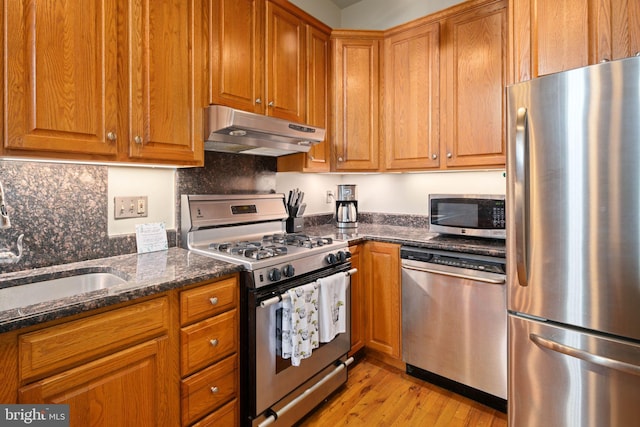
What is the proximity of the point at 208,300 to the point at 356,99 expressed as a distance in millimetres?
1848

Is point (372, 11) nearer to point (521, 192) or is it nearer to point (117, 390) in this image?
point (521, 192)

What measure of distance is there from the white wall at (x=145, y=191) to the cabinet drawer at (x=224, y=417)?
97cm

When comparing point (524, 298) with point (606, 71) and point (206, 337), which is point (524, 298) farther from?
point (206, 337)

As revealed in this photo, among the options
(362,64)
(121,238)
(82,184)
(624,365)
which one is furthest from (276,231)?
(624,365)

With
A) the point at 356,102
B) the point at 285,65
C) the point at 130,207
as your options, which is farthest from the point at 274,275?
the point at 356,102

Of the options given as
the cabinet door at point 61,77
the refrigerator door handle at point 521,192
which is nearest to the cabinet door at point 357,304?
the refrigerator door handle at point 521,192

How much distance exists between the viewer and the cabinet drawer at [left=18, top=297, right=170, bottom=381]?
3.05 feet

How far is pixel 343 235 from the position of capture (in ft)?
7.63

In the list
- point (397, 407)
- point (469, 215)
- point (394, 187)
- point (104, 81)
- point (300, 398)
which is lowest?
point (397, 407)

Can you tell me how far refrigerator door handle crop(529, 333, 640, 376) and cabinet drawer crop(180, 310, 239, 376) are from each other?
1.30 metres

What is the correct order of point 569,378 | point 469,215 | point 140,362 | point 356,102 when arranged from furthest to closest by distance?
1. point 356,102
2. point 469,215
3. point 569,378
4. point 140,362

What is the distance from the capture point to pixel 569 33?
1.56 meters

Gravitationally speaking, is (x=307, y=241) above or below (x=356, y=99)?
below

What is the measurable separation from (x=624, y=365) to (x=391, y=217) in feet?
5.91
